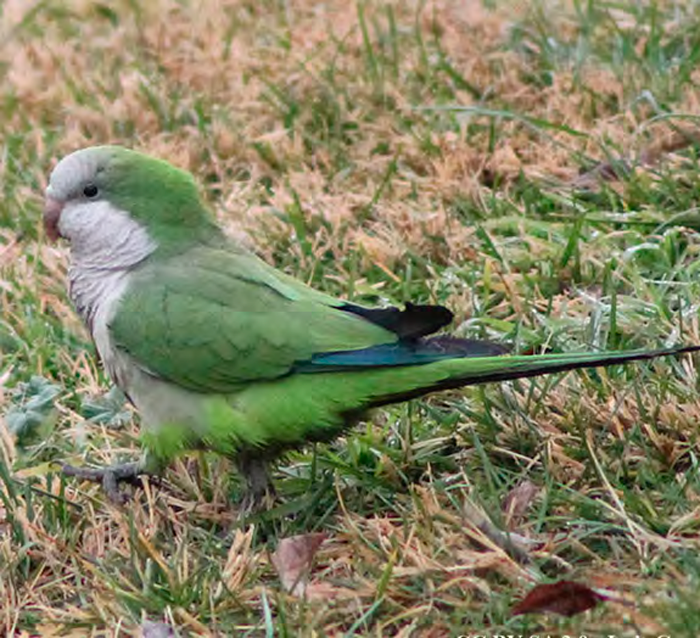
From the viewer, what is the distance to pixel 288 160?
4.77m

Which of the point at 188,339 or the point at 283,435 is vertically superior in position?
the point at 188,339

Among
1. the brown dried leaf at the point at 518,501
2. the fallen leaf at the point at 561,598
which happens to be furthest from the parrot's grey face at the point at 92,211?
the fallen leaf at the point at 561,598

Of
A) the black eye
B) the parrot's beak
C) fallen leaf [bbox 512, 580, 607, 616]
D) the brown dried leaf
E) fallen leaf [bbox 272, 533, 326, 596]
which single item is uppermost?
the black eye

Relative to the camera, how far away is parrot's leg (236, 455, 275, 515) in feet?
10.4

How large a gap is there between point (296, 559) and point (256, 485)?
12.3 inches

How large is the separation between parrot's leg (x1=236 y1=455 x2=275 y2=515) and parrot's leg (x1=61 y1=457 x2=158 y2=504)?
24 cm

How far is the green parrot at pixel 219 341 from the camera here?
9.84 ft

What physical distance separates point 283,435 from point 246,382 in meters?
0.16

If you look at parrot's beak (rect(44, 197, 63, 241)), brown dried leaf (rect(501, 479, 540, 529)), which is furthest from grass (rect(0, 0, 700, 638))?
parrot's beak (rect(44, 197, 63, 241))

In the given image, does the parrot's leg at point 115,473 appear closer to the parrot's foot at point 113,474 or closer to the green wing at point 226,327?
the parrot's foot at point 113,474

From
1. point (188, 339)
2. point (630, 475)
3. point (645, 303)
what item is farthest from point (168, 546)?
point (645, 303)

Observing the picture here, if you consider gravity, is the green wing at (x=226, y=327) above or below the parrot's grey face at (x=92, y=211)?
below

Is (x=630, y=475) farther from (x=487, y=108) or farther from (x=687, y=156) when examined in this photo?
(x=487, y=108)

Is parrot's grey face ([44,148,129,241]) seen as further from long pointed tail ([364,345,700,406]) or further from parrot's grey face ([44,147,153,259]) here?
long pointed tail ([364,345,700,406])
